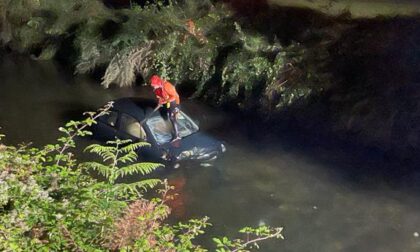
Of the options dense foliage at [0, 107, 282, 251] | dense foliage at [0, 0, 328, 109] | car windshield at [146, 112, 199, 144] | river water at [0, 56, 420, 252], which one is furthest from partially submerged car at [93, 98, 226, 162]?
dense foliage at [0, 107, 282, 251]

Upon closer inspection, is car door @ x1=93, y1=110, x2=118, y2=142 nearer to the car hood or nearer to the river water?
the car hood

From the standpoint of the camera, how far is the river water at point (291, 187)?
11570 mm

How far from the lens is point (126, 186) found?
558cm

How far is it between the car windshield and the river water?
0.86 metres

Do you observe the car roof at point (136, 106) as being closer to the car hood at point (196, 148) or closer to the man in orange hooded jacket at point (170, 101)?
the man in orange hooded jacket at point (170, 101)

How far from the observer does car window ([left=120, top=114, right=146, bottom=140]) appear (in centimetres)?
1384

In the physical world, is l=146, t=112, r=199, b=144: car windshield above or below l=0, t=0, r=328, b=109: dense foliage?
below

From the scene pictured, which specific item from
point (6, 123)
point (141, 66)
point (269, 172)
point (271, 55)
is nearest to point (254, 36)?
point (271, 55)

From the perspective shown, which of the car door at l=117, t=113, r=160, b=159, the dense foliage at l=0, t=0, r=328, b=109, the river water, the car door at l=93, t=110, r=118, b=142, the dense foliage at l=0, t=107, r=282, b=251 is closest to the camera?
the dense foliage at l=0, t=107, r=282, b=251

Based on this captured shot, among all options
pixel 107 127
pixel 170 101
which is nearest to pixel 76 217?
pixel 170 101

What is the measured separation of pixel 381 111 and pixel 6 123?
10595 millimetres

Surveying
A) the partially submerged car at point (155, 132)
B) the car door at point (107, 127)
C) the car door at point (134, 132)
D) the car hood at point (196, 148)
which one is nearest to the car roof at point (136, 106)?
the partially submerged car at point (155, 132)

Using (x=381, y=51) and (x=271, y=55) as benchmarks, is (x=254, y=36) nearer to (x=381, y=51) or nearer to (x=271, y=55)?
(x=271, y=55)

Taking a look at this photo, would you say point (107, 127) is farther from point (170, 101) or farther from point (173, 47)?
point (173, 47)
